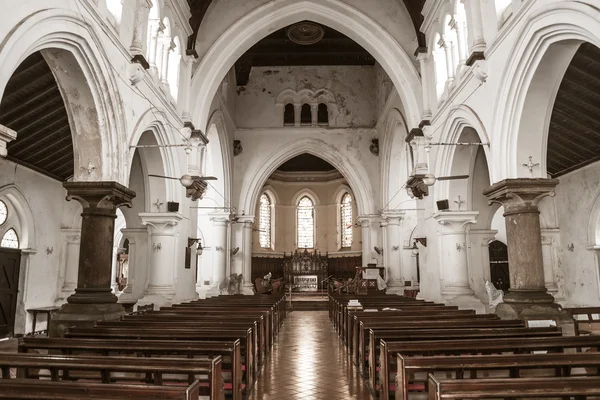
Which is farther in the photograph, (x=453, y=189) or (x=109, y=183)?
(x=453, y=189)

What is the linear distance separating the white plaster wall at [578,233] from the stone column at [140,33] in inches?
433

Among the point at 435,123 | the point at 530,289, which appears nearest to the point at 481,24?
the point at 435,123

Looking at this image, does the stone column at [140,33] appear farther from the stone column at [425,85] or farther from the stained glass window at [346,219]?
the stained glass window at [346,219]

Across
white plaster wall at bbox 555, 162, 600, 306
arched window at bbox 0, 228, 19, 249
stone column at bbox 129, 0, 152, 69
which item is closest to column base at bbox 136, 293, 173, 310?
arched window at bbox 0, 228, 19, 249

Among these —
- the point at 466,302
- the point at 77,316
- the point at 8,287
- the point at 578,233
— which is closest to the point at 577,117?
the point at 578,233

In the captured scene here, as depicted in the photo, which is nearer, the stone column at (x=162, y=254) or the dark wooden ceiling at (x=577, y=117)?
the dark wooden ceiling at (x=577, y=117)

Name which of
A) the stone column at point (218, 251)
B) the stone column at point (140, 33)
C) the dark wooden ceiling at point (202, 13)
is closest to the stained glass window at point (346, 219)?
the stone column at point (218, 251)

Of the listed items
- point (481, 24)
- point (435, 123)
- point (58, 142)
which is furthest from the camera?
point (435, 123)

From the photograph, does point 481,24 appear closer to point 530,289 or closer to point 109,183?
point 530,289

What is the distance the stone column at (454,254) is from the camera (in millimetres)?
11023

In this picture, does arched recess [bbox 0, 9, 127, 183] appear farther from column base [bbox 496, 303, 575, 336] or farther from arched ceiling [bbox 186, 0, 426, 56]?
column base [bbox 496, 303, 575, 336]

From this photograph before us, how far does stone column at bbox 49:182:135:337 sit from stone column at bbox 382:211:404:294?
12445 millimetres

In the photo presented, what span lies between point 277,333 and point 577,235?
336 inches

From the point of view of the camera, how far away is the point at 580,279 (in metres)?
12.6
